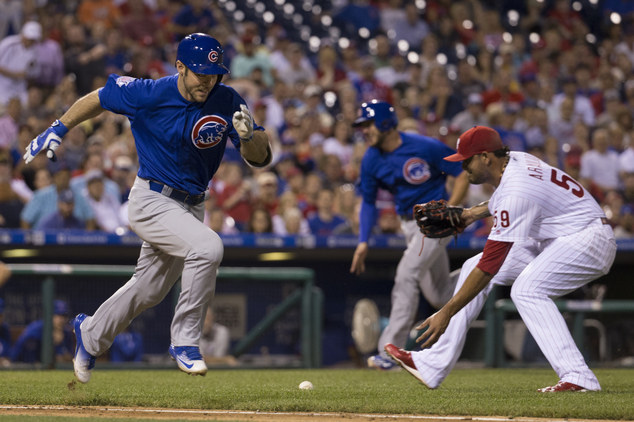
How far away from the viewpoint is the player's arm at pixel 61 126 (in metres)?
5.25

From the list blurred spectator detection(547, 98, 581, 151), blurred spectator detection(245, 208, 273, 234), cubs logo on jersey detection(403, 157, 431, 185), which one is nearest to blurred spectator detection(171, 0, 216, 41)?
blurred spectator detection(245, 208, 273, 234)

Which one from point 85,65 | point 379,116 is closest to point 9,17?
point 85,65

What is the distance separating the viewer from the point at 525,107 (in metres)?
14.5

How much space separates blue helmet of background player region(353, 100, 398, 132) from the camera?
25.8 ft

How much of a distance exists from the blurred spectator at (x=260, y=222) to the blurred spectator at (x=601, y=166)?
17.1 ft

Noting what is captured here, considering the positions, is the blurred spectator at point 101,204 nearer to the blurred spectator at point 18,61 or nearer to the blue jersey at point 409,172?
the blurred spectator at point 18,61

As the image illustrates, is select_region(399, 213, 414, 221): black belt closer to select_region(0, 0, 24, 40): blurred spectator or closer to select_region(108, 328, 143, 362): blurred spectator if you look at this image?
select_region(108, 328, 143, 362): blurred spectator

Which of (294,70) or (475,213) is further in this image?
(294,70)

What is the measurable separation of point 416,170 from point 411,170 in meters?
0.04

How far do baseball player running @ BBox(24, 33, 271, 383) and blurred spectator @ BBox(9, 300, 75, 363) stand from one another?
10.5ft

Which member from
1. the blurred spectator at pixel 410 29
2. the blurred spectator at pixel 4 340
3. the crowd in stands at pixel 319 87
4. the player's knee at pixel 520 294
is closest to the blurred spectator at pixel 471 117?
the crowd in stands at pixel 319 87

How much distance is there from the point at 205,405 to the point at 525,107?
10428 millimetres

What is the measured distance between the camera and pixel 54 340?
8617 millimetres

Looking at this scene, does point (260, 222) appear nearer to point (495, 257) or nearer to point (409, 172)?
point (409, 172)
